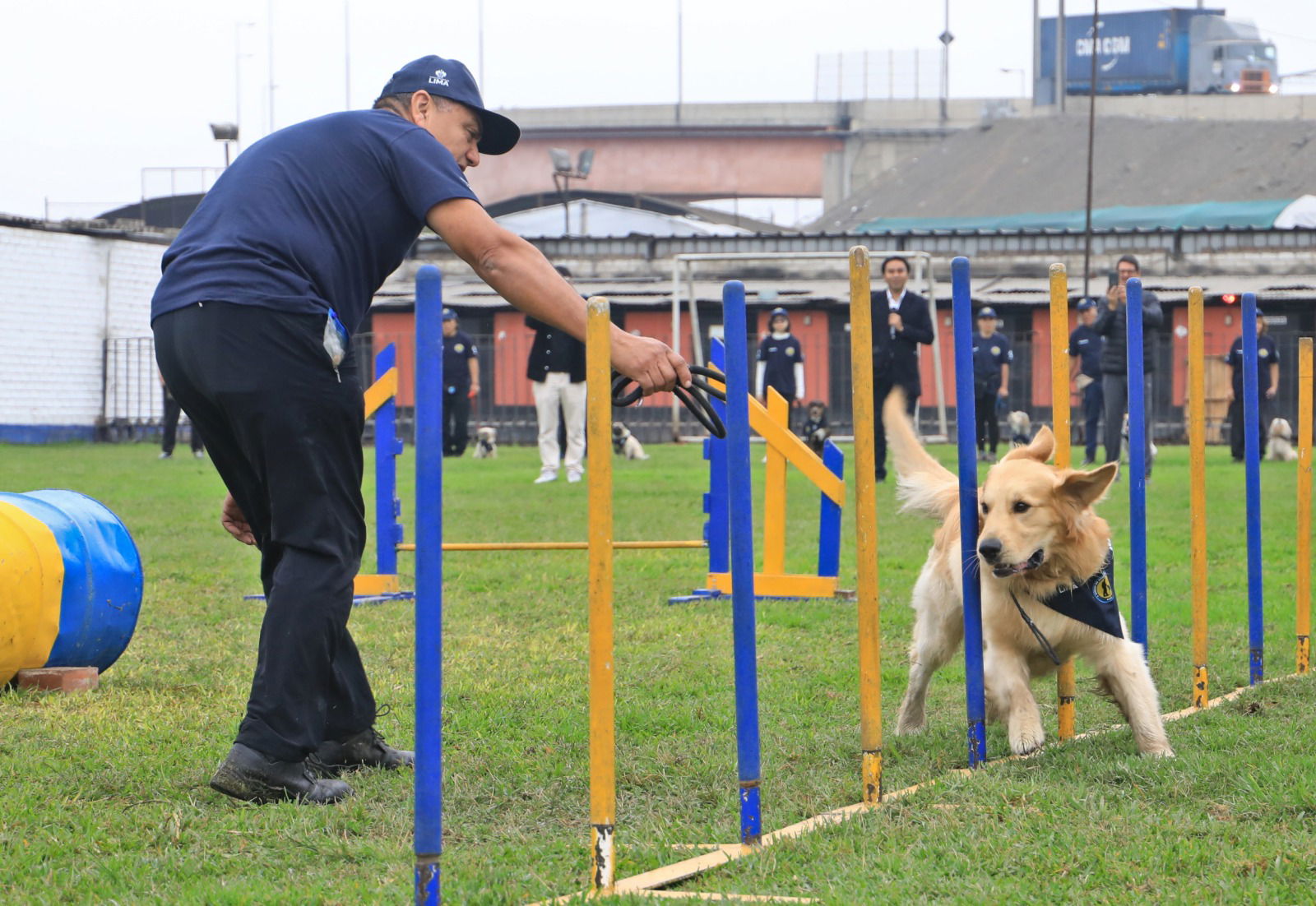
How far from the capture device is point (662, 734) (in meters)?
4.29

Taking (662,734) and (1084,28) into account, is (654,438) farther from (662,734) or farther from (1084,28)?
(1084,28)

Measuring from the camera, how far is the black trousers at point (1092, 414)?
15.6 m

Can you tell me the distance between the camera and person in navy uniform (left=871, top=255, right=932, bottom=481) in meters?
12.0

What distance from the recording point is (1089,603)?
4.10 meters

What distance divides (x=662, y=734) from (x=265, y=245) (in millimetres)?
1891

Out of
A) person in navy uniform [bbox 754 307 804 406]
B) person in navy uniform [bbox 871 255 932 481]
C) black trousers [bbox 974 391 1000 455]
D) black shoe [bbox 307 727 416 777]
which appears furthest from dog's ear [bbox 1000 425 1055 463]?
person in navy uniform [bbox 754 307 804 406]

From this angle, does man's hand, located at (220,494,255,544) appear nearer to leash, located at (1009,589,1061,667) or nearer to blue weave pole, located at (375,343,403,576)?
leash, located at (1009,589,1061,667)

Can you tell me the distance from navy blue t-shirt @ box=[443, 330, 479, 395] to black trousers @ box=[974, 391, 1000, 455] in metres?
6.54

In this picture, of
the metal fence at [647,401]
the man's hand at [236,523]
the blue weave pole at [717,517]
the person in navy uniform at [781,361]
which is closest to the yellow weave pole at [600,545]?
the man's hand at [236,523]

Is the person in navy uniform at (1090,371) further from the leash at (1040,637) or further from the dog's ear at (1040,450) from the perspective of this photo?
the leash at (1040,637)

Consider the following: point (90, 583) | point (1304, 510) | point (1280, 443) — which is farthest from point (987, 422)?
point (90, 583)

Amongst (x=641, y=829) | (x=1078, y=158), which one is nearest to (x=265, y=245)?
(x=641, y=829)

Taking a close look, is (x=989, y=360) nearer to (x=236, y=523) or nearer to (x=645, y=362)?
(x=236, y=523)

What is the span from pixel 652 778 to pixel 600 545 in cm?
138
